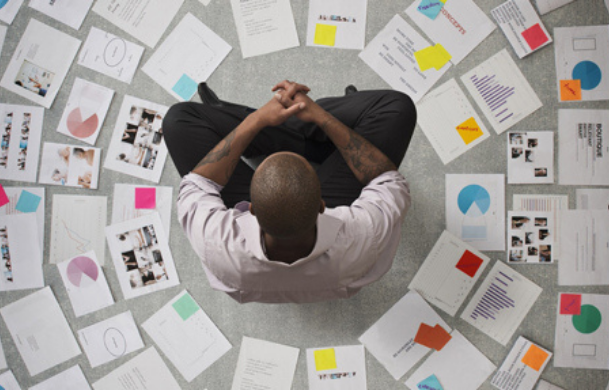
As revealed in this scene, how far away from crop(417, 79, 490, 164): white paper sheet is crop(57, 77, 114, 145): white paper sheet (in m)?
0.87

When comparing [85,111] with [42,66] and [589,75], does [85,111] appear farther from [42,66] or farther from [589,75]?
[589,75]

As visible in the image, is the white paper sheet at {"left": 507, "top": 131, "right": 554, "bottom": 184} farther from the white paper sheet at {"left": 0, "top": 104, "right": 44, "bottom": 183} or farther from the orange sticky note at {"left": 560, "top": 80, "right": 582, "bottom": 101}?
the white paper sheet at {"left": 0, "top": 104, "right": 44, "bottom": 183}

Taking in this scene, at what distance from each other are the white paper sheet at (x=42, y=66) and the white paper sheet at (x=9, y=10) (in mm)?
Result: 88

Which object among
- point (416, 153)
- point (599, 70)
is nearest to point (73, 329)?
point (416, 153)

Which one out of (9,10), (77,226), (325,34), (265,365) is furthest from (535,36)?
(9,10)

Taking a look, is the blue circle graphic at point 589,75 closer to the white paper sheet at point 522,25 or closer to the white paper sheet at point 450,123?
the white paper sheet at point 522,25

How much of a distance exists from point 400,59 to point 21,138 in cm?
106

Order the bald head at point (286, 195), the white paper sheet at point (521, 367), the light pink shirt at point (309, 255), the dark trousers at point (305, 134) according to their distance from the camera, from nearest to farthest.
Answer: the bald head at point (286, 195) < the light pink shirt at point (309, 255) < the dark trousers at point (305, 134) < the white paper sheet at point (521, 367)

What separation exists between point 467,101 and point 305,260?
2.42 feet

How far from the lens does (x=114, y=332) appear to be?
1.23 meters

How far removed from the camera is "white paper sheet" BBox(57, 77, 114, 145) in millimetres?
1246

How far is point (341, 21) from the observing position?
1.23 m

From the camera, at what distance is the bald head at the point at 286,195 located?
2.03 feet

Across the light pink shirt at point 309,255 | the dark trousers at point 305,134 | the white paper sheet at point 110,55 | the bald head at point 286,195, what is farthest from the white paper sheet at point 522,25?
the white paper sheet at point 110,55
